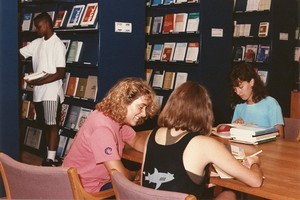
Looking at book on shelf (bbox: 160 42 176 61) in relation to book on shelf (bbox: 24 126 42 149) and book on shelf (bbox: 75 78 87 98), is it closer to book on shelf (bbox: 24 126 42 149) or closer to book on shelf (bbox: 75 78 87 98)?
book on shelf (bbox: 75 78 87 98)

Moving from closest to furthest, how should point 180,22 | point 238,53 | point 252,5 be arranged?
point 180,22 → point 252,5 → point 238,53

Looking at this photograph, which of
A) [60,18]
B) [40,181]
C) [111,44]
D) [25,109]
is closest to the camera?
[40,181]

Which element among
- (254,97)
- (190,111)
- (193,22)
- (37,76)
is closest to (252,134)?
(254,97)

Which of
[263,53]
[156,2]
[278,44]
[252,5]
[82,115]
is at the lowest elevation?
[82,115]

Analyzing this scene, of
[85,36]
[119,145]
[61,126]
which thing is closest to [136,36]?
[85,36]

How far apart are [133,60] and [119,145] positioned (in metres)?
2.15

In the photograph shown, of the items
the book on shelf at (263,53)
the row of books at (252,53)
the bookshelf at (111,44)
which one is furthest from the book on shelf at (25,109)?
the book on shelf at (263,53)

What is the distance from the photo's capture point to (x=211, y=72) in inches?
201

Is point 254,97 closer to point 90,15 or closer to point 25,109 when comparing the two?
point 90,15

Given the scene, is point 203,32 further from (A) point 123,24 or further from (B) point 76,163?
(B) point 76,163

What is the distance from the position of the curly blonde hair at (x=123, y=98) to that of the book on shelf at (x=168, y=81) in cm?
337

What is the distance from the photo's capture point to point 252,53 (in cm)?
639

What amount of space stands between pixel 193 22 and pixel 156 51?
2.76 ft

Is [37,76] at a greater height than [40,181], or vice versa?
[37,76]
